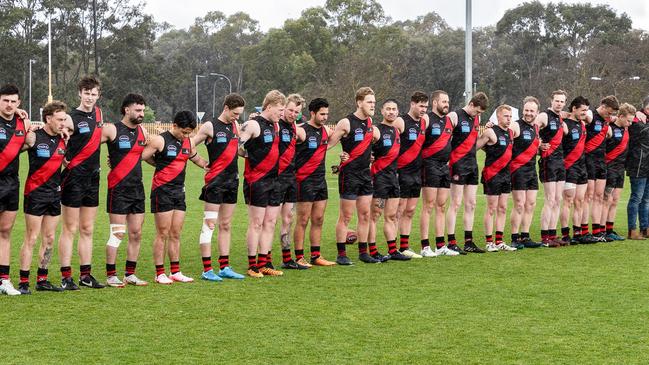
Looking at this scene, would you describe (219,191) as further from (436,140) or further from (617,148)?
(617,148)

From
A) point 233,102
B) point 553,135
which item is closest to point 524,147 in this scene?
point 553,135

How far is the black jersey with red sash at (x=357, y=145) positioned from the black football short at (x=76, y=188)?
309cm

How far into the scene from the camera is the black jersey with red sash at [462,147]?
40.4ft

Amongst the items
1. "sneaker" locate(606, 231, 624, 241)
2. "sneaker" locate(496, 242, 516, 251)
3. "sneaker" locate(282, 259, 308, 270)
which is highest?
"sneaker" locate(606, 231, 624, 241)

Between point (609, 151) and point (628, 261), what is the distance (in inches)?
107

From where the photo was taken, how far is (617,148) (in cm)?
1393

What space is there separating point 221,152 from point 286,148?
0.85 meters

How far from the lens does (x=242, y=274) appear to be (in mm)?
10719

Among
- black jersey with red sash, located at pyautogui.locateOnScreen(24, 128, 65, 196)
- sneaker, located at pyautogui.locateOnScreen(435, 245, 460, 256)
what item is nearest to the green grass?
sneaker, located at pyautogui.locateOnScreen(435, 245, 460, 256)

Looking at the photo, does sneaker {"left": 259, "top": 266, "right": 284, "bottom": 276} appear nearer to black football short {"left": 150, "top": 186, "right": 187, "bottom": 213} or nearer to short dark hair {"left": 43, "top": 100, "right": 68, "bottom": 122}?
black football short {"left": 150, "top": 186, "right": 187, "bottom": 213}

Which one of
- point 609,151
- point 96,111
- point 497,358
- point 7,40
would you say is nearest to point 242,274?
point 96,111

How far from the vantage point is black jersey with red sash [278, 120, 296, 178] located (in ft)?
35.2

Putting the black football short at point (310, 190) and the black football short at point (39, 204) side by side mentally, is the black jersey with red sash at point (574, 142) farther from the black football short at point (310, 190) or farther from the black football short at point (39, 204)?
the black football short at point (39, 204)

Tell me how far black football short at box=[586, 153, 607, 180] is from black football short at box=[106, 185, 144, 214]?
694 cm
